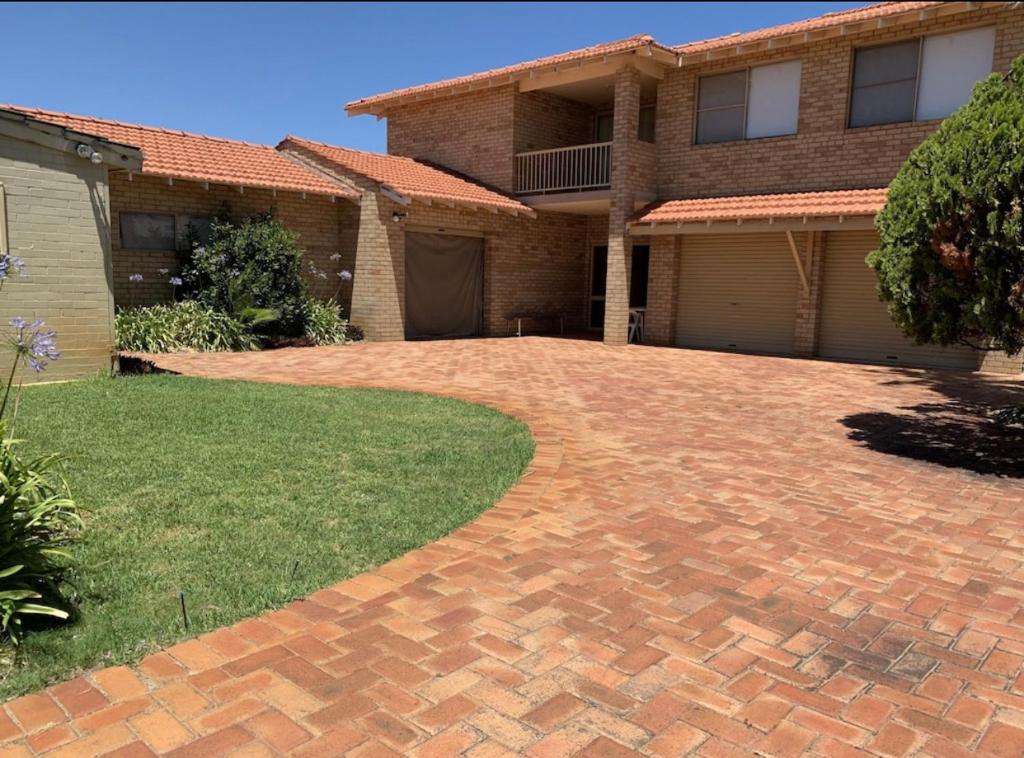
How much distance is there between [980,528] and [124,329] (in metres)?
12.8

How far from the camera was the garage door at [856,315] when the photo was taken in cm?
1391

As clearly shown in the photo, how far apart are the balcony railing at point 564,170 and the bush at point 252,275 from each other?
663cm

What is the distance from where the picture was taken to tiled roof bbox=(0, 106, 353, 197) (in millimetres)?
13920

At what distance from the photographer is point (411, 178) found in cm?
1747

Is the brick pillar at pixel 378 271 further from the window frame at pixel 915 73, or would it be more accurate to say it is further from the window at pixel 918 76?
the window at pixel 918 76

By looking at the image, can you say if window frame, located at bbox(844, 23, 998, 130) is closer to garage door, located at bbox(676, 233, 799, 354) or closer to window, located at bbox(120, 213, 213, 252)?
garage door, located at bbox(676, 233, 799, 354)

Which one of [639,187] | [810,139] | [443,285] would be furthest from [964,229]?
[443,285]

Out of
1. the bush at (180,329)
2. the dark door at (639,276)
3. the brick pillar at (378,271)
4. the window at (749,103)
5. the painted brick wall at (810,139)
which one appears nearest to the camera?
the bush at (180,329)

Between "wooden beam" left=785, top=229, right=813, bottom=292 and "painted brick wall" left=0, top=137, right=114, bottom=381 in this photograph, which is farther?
"wooden beam" left=785, top=229, right=813, bottom=292

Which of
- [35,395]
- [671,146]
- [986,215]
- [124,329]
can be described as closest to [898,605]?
[986,215]

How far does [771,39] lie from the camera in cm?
1459

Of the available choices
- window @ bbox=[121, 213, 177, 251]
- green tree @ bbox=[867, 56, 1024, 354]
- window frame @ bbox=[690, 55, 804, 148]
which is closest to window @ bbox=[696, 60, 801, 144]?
window frame @ bbox=[690, 55, 804, 148]

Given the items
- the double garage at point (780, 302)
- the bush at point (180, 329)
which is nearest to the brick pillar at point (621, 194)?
the double garage at point (780, 302)

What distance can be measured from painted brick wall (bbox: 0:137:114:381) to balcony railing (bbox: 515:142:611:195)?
1153cm
